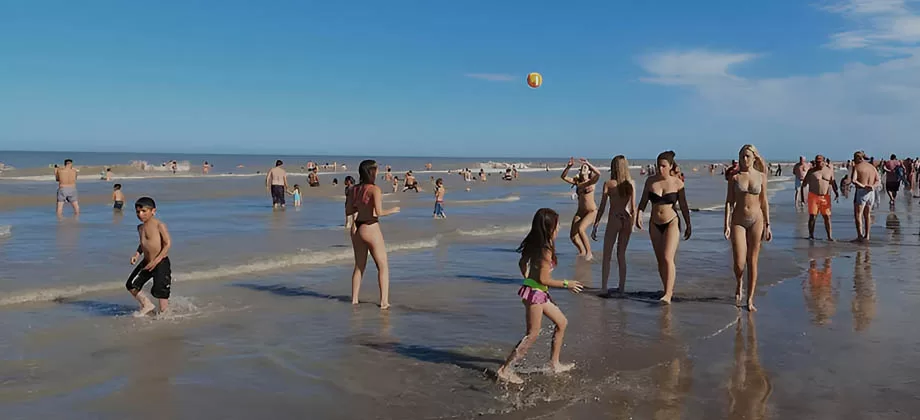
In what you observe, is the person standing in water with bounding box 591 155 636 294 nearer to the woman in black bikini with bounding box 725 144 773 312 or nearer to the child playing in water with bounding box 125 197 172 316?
the woman in black bikini with bounding box 725 144 773 312

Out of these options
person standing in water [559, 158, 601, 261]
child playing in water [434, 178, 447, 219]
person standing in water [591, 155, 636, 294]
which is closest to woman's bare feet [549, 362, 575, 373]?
person standing in water [591, 155, 636, 294]

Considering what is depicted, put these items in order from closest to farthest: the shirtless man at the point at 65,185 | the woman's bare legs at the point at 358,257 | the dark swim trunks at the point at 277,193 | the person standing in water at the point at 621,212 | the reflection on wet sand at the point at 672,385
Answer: the reflection on wet sand at the point at 672,385 → the woman's bare legs at the point at 358,257 → the person standing in water at the point at 621,212 → the shirtless man at the point at 65,185 → the dark swim trunks at the point at 277,193

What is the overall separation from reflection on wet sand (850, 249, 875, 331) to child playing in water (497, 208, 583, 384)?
11.9 ft

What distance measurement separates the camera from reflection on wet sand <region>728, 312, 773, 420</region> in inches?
188

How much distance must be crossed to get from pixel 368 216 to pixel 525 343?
9.77 ft

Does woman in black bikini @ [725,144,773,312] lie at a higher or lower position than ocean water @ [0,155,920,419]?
higher

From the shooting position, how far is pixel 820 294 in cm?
873

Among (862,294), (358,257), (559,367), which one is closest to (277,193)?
(358,257)

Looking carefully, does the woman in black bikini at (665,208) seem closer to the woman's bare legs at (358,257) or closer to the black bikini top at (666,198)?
the black bikini top at (666,198)

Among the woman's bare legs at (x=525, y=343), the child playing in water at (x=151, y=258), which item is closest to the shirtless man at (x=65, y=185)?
the child playing in water at (x=151, y=258)

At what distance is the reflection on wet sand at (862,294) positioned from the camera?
7293mm

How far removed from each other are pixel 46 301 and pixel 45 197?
22957 mm

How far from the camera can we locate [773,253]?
41.1ft

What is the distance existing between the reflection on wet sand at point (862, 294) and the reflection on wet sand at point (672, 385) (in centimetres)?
235
